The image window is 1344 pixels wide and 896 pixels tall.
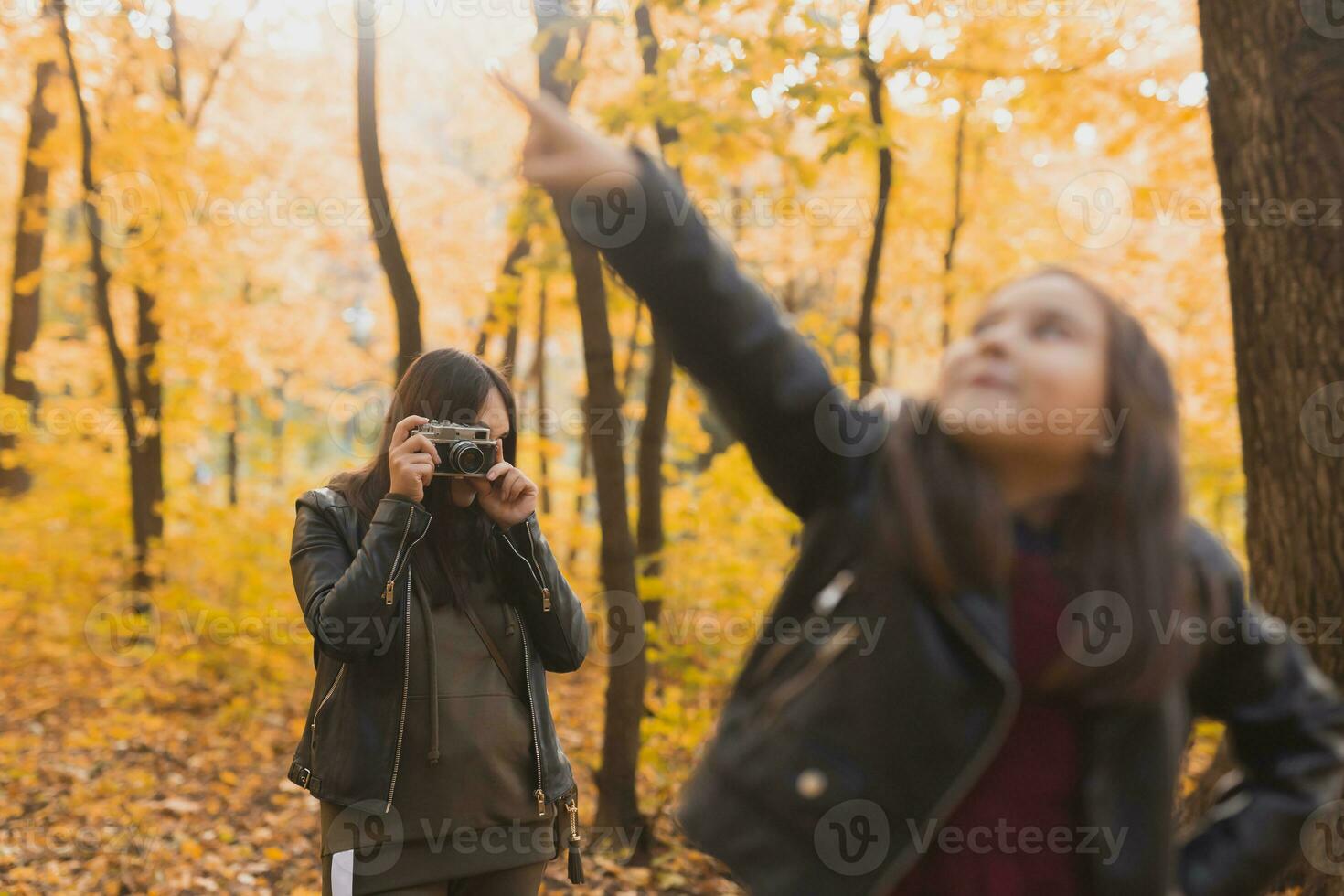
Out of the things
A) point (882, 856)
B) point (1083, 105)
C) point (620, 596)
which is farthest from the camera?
point (1083, 105)

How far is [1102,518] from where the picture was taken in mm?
1377

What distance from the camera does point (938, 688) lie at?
4.07 feet

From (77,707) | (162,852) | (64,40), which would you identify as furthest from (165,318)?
(162,852)

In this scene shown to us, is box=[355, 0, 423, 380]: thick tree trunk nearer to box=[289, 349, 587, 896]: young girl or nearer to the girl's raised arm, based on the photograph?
box=[289, 349, 587, 896]: young girl

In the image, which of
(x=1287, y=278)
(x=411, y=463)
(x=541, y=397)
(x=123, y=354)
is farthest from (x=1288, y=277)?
(x=541, y=397)

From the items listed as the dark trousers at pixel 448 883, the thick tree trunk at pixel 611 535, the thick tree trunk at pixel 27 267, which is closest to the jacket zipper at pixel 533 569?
the dark trousers at pixel 448 883

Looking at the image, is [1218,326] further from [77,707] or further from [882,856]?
[77,707]

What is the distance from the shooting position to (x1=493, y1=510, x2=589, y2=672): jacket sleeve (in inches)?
102

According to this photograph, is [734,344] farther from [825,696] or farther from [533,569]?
[533,569]

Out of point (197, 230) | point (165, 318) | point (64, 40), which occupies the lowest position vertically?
point (165, 318)

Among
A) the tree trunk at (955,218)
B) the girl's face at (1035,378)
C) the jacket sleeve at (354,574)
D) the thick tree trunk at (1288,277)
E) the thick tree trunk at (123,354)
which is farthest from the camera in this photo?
the tree trunk at (955,218)

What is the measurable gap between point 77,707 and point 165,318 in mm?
4053

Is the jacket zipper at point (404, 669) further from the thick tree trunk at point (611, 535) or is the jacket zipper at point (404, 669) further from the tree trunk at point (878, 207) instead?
the tree trunk at point (878, 207)

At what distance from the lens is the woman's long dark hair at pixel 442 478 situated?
2.58m
